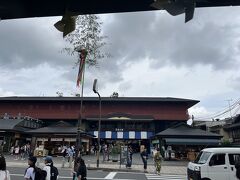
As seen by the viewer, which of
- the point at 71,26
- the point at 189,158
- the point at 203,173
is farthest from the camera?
the point at 189,158

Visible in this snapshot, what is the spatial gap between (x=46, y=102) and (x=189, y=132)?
26.8 metres

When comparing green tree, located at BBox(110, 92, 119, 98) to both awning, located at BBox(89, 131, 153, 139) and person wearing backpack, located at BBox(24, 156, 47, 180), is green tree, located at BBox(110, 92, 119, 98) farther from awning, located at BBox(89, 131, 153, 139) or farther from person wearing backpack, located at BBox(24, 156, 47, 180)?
person wearing backpack, located at BBox(24, 156, 47, 180)

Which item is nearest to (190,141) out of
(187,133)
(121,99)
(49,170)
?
(187,133)

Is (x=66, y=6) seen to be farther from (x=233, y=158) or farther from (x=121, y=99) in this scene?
(x=121, y=99)

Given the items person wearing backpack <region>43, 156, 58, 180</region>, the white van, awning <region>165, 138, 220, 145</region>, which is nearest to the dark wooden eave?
person wearing backpack <region>43, 156, 58, 180</region>

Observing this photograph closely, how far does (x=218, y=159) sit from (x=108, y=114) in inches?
1396

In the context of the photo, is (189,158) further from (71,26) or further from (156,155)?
(71,26)

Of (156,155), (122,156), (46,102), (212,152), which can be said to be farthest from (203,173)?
(46,102)

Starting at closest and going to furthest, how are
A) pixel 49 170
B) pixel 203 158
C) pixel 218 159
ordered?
pixel 49 170 → pixel 218 159 → pixel 203 158

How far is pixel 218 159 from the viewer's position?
1252 cm

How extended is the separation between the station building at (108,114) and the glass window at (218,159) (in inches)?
1158

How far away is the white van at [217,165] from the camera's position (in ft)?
39.9

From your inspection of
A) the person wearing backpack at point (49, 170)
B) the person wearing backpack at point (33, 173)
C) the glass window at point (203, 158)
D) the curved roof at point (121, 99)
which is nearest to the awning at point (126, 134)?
the curved roof at point (121, 99)

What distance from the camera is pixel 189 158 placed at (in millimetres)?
34062
